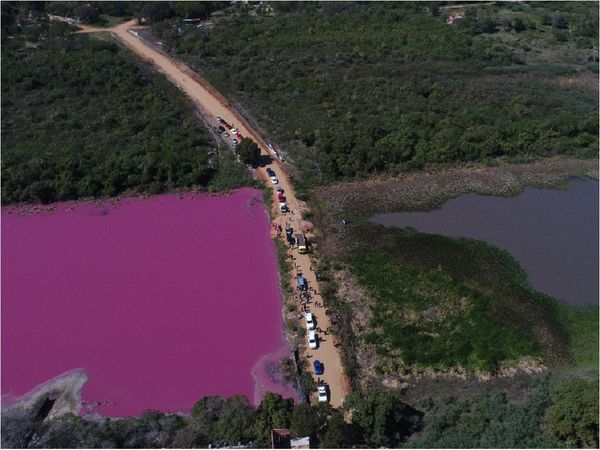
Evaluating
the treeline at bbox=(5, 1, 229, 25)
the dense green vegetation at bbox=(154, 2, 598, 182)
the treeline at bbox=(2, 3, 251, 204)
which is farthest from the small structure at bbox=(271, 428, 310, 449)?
the treeline at bbox=(5, 1, 229, 25)

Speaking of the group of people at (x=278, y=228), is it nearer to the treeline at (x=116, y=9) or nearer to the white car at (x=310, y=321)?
the white car at (x=310, y=321)

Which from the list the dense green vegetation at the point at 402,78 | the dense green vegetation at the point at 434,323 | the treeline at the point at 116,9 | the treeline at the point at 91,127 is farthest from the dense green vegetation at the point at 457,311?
the treeline at the point at 116,9

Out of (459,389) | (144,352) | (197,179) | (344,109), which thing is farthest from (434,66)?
(144,352)

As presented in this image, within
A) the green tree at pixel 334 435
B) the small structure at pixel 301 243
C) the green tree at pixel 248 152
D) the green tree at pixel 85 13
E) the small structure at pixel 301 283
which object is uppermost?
the green tree at pixel 85 13

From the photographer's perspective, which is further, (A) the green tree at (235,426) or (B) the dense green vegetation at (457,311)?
(B) the dense green vegetation at (457,311)

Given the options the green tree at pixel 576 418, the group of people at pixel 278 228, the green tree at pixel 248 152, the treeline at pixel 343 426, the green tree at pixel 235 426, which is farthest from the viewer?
the green tree at pixel 248 152

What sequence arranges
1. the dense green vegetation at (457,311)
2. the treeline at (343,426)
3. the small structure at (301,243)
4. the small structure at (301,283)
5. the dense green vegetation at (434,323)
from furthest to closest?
the small structure at (301,243), the small structure at (301,283), the dense green vegetation at (457,311), the dense green vegetation at (434,323), the treeline at (343,426)

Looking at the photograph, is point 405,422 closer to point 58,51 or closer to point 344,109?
point 344,109
